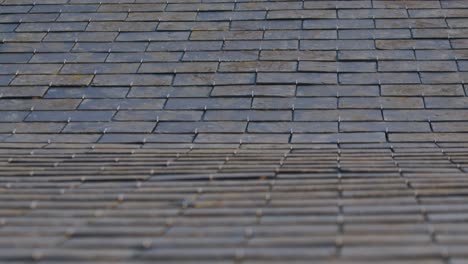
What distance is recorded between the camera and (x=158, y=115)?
6672 mm

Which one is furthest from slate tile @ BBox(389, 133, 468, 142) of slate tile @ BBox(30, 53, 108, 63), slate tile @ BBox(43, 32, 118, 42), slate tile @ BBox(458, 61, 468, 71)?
slate tile @ BBox(43, 32, 118, 42)

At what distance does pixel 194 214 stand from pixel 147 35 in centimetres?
404

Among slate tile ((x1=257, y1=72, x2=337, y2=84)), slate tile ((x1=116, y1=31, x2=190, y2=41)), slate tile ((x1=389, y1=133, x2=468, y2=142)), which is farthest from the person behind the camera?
slate tile ((x1=116, y1=31, x2=190, y2=41))

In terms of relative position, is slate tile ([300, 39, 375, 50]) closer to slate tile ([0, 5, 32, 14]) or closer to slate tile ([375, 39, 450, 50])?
slate tile ([375, 39, 450, 50])

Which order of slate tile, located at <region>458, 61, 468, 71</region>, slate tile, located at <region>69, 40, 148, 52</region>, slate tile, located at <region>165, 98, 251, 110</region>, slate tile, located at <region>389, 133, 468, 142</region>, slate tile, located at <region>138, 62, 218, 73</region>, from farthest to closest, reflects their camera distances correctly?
slate tile, located at <region>69, 40, 148, 52</region>, slate tile, located at <region>138, 62, 218, 73</region>, slate tile, located at <region>458, 61, 468, 71</region>, slate tile, located at <region>165, 98, 251, 110</region>, slate tile, located at <region>389, 133, 468, 142</region>

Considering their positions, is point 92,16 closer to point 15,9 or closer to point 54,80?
point 15,9

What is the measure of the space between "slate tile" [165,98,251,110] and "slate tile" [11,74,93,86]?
0.74m

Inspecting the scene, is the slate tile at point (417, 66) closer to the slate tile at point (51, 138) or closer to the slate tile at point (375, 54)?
the slate tile at point (375, 54)

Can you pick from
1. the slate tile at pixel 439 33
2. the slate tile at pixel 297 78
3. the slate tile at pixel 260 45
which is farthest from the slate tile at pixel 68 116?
the slate tile at pixel 439 33

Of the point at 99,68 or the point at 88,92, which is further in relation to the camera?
the point at 99,68

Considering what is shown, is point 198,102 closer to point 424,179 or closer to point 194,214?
point 424,179

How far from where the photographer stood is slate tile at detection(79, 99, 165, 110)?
268 inches

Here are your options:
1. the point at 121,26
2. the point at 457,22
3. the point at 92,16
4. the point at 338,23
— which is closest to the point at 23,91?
the point at 121,26

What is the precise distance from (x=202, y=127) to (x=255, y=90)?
0.62 m
